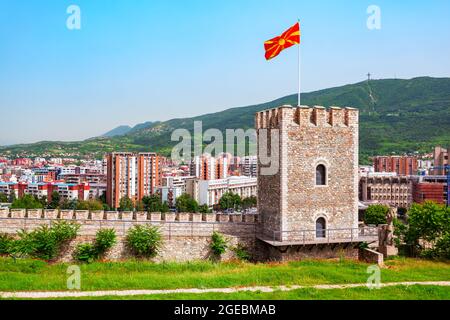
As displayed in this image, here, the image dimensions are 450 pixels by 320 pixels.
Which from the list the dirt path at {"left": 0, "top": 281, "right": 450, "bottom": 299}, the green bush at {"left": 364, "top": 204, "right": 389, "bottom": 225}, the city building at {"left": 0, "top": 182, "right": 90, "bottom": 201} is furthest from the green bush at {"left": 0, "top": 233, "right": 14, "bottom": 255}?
the city building at {"left": 0, "top": 182, "right": 90, "bottom": 201}

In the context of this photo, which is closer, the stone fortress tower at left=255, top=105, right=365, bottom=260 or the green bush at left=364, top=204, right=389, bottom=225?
the stone fortress tower at left=255, top=105, right=365, bottom=260

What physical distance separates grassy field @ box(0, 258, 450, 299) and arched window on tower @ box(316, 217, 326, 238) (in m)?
1.29

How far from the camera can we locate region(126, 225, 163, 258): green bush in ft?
60.7

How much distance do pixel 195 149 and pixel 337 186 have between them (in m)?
129

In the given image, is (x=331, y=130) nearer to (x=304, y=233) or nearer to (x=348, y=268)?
(x=304, y=233)

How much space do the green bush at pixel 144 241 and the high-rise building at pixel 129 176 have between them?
293ft

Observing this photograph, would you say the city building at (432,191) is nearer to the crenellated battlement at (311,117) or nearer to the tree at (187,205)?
the tree at (187,205)

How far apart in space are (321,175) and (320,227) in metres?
2.27

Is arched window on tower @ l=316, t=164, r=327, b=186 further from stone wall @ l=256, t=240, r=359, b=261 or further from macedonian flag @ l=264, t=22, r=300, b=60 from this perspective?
macedonian flag @ l=264, t=22, r=300, b=60

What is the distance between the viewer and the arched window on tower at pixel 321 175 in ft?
65.0

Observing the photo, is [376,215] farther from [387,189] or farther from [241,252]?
[387,189]

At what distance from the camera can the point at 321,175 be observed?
65.3 ft

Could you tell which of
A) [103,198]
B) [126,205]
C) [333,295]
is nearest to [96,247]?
[333,295]
